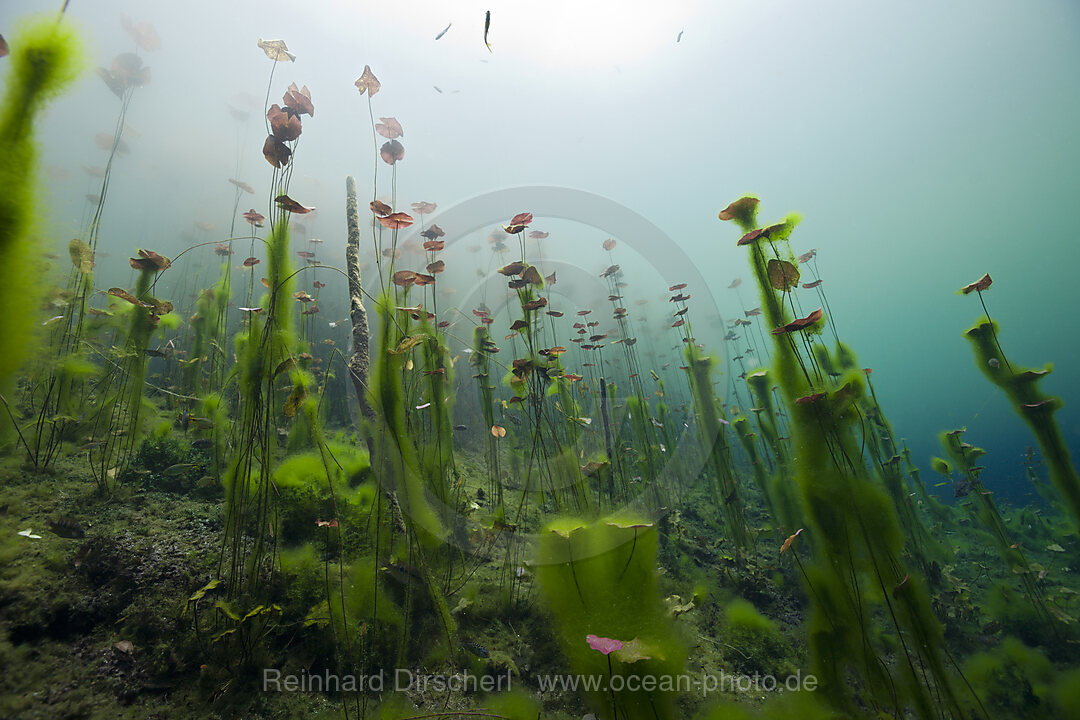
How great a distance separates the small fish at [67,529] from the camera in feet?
8.21

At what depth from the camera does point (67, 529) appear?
99.1 inches

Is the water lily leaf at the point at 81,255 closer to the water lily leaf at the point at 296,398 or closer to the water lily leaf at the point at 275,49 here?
the water lily leaf at the point at 275,49

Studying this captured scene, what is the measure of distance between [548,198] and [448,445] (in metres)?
5.90

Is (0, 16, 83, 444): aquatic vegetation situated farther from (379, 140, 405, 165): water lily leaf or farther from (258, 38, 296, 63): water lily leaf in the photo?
(379, 140, 405, 165): water lily leaf

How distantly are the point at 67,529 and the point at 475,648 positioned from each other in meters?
3.16

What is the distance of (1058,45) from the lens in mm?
19750

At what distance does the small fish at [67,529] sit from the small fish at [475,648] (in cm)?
298

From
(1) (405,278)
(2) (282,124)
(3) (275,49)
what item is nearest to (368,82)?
(3) (275,49)

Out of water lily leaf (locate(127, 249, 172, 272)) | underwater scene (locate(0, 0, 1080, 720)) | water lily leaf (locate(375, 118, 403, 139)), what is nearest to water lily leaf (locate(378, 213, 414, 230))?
underwater scene (locate(0, 0, 1080, 720))

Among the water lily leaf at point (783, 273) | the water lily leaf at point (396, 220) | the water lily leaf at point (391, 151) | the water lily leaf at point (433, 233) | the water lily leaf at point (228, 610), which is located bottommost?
the water lily leaf at point (228, 610)

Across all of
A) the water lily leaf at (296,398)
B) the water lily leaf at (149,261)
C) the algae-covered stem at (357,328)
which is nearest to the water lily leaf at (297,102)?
the algae-covered stem at (357,328)

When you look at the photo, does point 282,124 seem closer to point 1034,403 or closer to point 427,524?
point 427,524

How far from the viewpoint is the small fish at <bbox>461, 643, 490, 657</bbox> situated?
2.73 m

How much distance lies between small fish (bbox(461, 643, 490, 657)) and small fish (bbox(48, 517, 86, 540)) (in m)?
2.98
